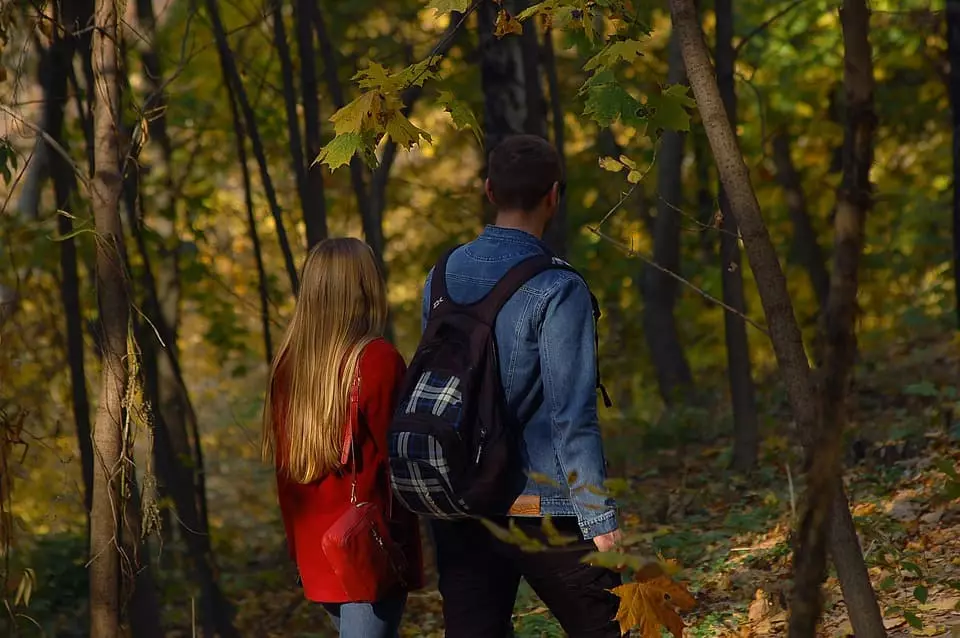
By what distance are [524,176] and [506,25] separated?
33.6 inches

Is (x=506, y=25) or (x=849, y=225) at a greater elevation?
(x=506, y=25)

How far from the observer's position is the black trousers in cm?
347

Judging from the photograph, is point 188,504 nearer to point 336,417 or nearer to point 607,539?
point 336,417

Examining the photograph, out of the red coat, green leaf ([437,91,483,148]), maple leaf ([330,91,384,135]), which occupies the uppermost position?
green leaf ([437,91,483,148])

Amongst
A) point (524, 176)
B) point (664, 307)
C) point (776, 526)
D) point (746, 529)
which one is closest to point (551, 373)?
point (524, 176)

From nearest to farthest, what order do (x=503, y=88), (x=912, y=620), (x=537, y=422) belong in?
(x=537, y=422) < (x=912, y=620) < (x=503, y=88)

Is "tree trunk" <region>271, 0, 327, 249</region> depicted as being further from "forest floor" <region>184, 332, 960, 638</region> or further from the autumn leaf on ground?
the autumn leaf on ground

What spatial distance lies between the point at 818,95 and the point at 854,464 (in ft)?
20.4

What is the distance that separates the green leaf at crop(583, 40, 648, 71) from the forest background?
0.01 metres

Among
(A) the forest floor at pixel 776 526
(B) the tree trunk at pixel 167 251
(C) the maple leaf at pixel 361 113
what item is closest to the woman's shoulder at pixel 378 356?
(C) the maple leaf at pixel 361 113

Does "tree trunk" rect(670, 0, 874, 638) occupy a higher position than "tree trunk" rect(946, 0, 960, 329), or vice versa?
"tree trunk" rect(946, 0, 960, 329)

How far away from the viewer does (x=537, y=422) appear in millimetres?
3520

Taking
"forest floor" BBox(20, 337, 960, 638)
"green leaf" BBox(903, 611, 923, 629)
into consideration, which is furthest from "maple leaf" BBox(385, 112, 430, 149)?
"green leaf" BBox(903, 611, 923, 629)

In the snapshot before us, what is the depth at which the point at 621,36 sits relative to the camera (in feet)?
12.8
